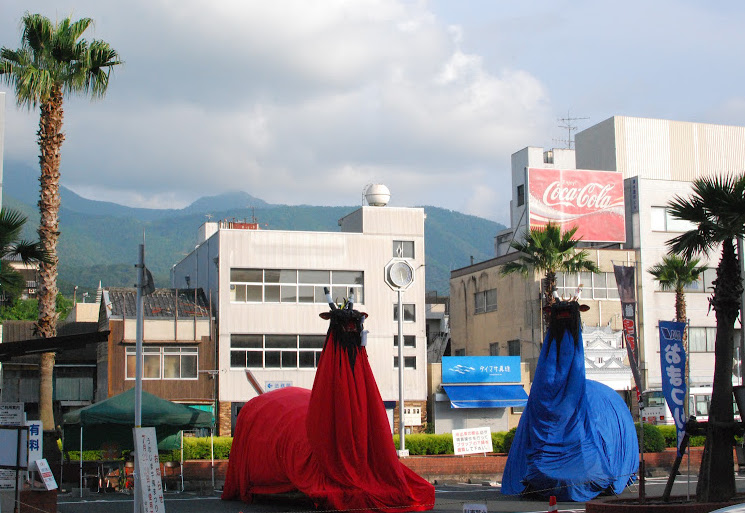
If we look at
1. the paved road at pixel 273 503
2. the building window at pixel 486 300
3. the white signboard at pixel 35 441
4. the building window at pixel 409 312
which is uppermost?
the building window at pixel 486 300

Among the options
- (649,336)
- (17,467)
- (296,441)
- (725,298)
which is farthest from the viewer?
(649,336)

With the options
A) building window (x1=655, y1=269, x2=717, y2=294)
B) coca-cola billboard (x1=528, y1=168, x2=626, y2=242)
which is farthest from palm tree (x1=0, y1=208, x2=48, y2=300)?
building window (x1=655, y1=269, x2=717, y2=294)

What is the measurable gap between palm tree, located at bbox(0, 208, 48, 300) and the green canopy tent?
142 inches

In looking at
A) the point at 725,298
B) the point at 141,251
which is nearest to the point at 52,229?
the point at 141,251

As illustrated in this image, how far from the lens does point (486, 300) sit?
52844 millimetres

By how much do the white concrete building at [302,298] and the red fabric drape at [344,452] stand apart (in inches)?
800

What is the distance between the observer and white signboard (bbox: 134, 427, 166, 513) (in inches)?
602

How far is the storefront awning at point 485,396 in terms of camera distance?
42594mm

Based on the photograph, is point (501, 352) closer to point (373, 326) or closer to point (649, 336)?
point (649, 336)

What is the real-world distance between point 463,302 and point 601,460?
107ft

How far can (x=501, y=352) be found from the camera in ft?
167

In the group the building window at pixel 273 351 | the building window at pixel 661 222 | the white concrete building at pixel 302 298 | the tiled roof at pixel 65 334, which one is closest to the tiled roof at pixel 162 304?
the white concrete building at pixel 302 298

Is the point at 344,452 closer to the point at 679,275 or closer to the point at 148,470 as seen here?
the point at 148,470

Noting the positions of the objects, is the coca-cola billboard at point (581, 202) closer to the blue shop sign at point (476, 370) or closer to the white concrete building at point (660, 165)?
the white concrete building at point (660, 165)
